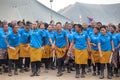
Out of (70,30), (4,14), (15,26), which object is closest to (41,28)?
(15,26)

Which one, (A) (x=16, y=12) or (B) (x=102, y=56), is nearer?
(B) (x=102, y=56)

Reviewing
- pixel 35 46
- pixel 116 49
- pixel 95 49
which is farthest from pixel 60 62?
pixel 116 49

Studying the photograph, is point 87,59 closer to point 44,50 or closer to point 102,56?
point 102,56

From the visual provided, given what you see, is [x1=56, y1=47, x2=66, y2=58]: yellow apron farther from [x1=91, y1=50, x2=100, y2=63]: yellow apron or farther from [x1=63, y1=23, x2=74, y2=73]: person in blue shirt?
[x1=91, y1=50, x2=100, y2=63]: yellow apron

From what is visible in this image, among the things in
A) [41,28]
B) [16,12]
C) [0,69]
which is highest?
[16,12]

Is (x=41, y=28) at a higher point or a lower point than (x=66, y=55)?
higher

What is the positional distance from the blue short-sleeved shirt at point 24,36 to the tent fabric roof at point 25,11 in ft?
29.2

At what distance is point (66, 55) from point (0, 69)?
2586 millimetres

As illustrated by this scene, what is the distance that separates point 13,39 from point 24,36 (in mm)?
949

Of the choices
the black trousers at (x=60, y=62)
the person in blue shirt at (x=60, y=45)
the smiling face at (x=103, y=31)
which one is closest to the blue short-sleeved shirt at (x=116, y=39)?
the smiling face at (x=103, y=31)

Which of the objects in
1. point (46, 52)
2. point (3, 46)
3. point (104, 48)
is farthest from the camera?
point (46, 52)

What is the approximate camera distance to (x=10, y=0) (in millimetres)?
23000

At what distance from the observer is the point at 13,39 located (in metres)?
13.4

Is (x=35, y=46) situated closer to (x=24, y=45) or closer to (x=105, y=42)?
(x=24, y=45)
